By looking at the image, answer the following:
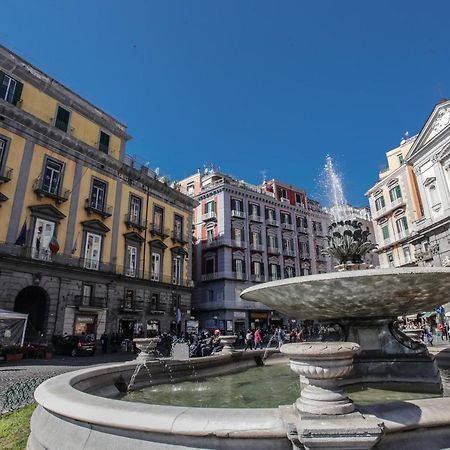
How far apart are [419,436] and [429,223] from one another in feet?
92.4

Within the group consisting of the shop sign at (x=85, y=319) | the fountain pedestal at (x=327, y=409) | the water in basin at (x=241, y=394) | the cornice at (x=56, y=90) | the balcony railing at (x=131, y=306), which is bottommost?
the water in basin at (x=241, y=394)

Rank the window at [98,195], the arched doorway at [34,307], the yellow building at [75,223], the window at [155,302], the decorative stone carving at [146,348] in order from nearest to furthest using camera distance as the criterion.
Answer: the decorative stone carving at [146,348] → the yellow building at [75,223] → the arched doorway at [34,307] → the window at [98,195] → the window at [155,302]

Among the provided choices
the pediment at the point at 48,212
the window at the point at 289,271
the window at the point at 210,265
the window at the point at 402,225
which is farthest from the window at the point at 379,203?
the pediment at the point at 48,212

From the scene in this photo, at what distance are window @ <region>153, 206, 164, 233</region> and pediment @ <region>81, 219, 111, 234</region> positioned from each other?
528 cm

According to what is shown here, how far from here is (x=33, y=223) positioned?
69.2 feet

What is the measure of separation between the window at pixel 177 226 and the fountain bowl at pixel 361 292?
1037 inches

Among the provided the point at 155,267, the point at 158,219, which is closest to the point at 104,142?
the point at 158,219

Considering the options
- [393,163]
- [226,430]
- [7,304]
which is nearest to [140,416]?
[226,430]

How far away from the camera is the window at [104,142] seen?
2675 centimetres

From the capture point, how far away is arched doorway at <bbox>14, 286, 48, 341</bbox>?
67.8 ft

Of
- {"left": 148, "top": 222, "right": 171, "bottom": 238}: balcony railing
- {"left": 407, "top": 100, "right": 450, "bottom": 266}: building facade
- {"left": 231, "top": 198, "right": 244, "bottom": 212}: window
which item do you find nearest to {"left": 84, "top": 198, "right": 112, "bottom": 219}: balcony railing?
{"left": 148, "top": 222, "right": 171, "bottom": 238}: balcony railing

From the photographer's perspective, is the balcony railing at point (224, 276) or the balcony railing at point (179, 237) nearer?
the balcony railing at point (179, 237)

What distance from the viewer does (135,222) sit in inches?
1110

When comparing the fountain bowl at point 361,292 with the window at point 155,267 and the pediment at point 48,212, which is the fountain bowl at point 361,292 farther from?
the window at point 155,267
